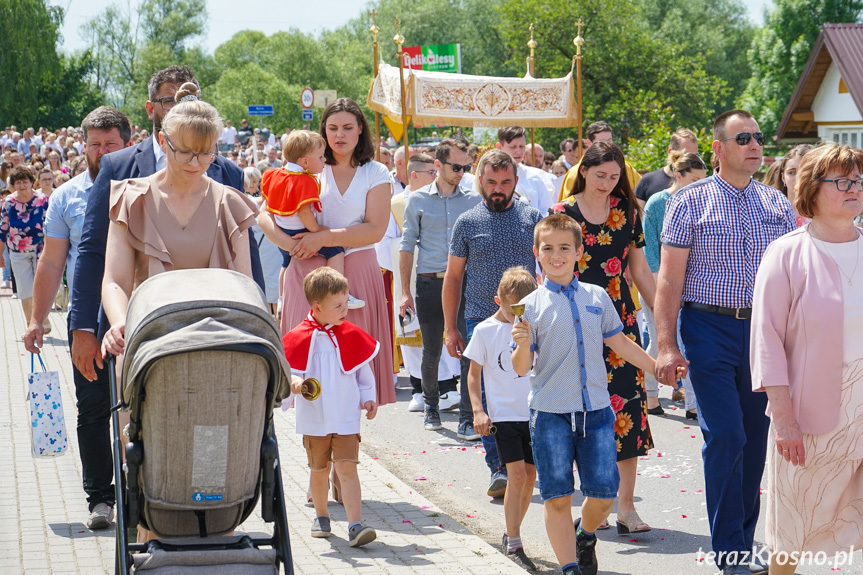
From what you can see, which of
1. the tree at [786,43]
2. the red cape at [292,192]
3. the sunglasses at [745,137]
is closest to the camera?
the sunglasses at [745,137]

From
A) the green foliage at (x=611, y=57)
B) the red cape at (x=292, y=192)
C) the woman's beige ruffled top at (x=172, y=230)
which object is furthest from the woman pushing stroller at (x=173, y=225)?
the green foliage at (x=611, y=57)

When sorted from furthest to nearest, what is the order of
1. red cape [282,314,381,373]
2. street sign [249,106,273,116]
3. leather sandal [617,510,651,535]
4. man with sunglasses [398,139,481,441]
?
street sign [249,106,273,116] < man with sunglasses [398,139,481,441] < leather sandal [617,510,651,535] < red cape [282,314,381,373]

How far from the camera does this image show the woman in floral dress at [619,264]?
661 centimetres

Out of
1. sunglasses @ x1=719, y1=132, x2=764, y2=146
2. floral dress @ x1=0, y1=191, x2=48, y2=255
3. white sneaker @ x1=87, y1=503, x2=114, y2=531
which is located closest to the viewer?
sunglasses @ x1=719, y1=132, x2=764, y2=146

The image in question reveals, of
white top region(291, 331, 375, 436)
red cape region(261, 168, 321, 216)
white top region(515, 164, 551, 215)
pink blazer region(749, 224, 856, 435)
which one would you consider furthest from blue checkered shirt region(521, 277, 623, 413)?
white top region(515, 164, 551, 215)

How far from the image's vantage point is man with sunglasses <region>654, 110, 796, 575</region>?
576 centimetres

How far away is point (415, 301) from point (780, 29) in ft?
149

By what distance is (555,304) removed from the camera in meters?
5.71

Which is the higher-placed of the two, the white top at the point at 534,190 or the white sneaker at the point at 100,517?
the white top at the point at 534,190

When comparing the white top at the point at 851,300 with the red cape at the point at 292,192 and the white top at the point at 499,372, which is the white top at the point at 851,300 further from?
the red cape at the point at 292,192

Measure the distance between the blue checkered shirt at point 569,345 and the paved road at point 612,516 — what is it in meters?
1.07

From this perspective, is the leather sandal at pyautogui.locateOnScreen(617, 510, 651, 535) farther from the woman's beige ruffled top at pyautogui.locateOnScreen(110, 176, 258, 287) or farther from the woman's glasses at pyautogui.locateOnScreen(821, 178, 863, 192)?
the woman's beige ruffled top at pyautogui.locateOnScreen(110, 176, 258, 287)

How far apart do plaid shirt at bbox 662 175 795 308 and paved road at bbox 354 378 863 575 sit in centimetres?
146

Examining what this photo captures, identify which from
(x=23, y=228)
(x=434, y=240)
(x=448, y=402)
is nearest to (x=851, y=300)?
(x=434, y=240)
